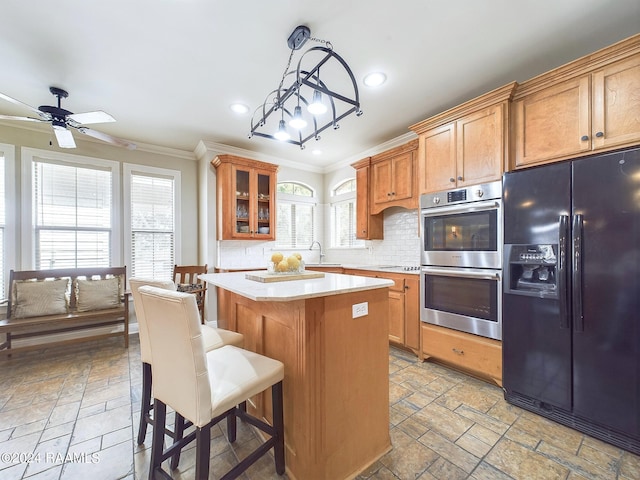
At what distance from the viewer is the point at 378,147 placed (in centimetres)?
409

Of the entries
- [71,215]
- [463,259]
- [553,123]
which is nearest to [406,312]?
[463,259]

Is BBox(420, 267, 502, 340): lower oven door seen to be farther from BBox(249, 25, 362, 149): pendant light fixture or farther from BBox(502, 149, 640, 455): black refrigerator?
BBox(249, 25, 362, 149): pendant light fixture

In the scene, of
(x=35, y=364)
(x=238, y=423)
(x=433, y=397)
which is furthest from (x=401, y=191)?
(x=35, y=364)

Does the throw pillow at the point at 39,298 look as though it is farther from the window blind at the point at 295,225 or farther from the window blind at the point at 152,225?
the window blind at the point at 295,225

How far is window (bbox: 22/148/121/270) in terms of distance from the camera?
336 centimetres

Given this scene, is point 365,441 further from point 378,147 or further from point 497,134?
point 378,147

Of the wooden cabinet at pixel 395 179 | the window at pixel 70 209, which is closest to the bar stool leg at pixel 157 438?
the wooden cabinet at pixel 395 179

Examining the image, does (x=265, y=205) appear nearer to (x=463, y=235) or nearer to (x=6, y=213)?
(x=463, y=235)

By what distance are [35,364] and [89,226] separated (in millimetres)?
1701

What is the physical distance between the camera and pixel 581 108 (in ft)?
6.35

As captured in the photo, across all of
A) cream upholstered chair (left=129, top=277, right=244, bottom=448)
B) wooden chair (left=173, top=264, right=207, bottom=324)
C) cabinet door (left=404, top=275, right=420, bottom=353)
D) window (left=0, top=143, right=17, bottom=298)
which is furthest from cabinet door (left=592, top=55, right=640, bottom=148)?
window (left=0, top=143, right=17, bottom=298)

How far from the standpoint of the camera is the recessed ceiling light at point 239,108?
2889 mm

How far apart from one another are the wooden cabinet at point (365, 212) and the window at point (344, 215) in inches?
19.9

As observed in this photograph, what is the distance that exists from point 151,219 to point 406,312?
384 cm
